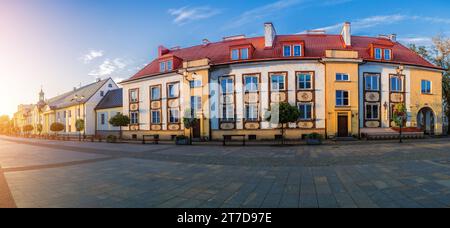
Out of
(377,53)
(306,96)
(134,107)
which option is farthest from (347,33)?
(134,107)

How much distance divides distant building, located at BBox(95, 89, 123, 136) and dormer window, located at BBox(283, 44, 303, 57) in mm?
26773

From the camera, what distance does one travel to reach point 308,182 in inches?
249

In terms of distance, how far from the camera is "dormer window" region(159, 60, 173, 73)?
27.7 meters

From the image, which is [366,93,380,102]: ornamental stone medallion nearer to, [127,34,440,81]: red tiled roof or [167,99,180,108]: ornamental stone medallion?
[127,34,440,81]: red tiled roof

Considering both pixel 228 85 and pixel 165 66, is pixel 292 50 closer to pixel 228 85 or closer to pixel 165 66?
pixel 228 85

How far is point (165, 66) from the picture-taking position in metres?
28.1

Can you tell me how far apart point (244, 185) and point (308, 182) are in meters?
1.92

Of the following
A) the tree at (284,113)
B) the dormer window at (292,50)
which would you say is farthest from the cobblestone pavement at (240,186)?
the dormer window at (292,50)

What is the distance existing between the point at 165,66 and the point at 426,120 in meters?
33.5

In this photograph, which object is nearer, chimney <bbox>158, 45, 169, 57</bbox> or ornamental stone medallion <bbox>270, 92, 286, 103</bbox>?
ornamental stone medallion <bbox>270, 92, 286, 103</bbox>

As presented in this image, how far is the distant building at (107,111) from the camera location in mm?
35469

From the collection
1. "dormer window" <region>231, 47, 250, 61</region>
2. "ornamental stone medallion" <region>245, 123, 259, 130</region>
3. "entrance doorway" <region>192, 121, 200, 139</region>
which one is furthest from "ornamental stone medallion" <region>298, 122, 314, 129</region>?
"entrance doorway" <region>192, 121, 200, 139</region>

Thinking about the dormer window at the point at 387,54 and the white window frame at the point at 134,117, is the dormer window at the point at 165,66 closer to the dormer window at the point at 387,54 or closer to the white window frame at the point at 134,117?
the white window frame at the point at 134,117

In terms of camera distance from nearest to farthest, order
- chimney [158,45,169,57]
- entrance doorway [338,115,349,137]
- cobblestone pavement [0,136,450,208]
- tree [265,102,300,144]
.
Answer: cobblestone pavement [0,136,450,208]
tree [265,102,300,144]
entrance doorway [338,115,349,137]
chimney [158,45,169,57]
